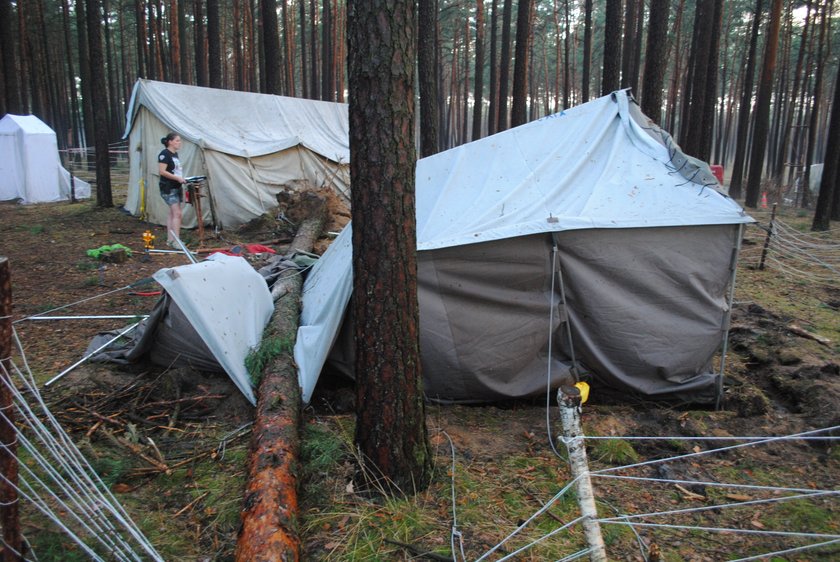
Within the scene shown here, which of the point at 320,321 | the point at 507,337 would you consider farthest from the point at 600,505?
the point at 320,321

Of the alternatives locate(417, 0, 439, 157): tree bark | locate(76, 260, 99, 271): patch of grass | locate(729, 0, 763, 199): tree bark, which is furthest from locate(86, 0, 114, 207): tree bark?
locate(729, 0, 763, 199): tree bark

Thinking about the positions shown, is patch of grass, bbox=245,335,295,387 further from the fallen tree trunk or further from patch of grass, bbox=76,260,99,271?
patch of grass, bbox=76,260,99,271

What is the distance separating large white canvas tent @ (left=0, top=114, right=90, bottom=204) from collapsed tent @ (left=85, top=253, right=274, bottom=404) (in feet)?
46.1

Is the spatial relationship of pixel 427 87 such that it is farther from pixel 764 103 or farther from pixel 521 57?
pixel 764 103

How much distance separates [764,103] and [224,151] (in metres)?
14.5

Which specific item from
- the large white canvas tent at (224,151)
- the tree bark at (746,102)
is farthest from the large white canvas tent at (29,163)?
the tree bark at (746,102)

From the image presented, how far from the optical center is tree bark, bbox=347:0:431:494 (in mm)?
2729

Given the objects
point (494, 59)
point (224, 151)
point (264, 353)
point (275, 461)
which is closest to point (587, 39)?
point (494, 59)

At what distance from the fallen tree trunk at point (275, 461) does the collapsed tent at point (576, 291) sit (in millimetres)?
227

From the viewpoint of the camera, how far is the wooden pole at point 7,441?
6.89 feet

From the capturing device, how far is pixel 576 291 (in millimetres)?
4289

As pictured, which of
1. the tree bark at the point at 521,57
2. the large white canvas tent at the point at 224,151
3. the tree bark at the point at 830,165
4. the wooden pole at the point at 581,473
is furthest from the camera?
the tree bark at the point at 521,57

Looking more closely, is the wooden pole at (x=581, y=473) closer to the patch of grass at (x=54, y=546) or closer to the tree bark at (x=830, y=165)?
the patch of grass at (x=54, y=546)

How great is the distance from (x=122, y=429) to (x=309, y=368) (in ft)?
4.29
